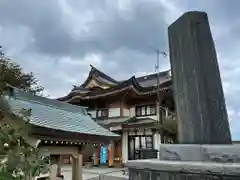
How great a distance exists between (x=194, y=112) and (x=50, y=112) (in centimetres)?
624

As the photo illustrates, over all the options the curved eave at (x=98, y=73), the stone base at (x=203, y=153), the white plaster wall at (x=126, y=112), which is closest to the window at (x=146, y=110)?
the white plaster wall at (x=126, y=112)

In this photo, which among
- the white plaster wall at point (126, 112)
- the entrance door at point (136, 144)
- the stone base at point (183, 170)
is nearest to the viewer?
the stone base at point (183, 170)

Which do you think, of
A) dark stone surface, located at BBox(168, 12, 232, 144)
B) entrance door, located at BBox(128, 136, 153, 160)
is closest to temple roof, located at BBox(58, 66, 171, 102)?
entrance door, located at BBox(128, 136, 153, 160)

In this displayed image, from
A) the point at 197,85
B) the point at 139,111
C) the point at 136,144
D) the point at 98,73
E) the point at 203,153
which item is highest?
the point at 98,73

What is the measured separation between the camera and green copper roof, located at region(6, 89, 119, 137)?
6633 millimetres

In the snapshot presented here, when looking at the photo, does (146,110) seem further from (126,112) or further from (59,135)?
(59,135)

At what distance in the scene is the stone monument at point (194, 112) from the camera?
203 centimetres

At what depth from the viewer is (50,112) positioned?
7.97m

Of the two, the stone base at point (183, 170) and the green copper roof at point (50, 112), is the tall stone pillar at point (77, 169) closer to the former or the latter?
the green copper roof at point (50, 112)

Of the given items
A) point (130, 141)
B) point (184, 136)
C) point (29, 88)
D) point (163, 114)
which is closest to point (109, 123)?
point (130, 141)

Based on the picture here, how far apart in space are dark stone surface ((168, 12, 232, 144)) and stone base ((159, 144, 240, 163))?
200 millimetres

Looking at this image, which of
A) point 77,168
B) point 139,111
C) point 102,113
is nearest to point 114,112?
point 102,113

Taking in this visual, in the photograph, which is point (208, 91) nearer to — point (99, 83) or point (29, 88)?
point (29, 88)

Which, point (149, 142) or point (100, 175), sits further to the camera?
point (149, 142)
